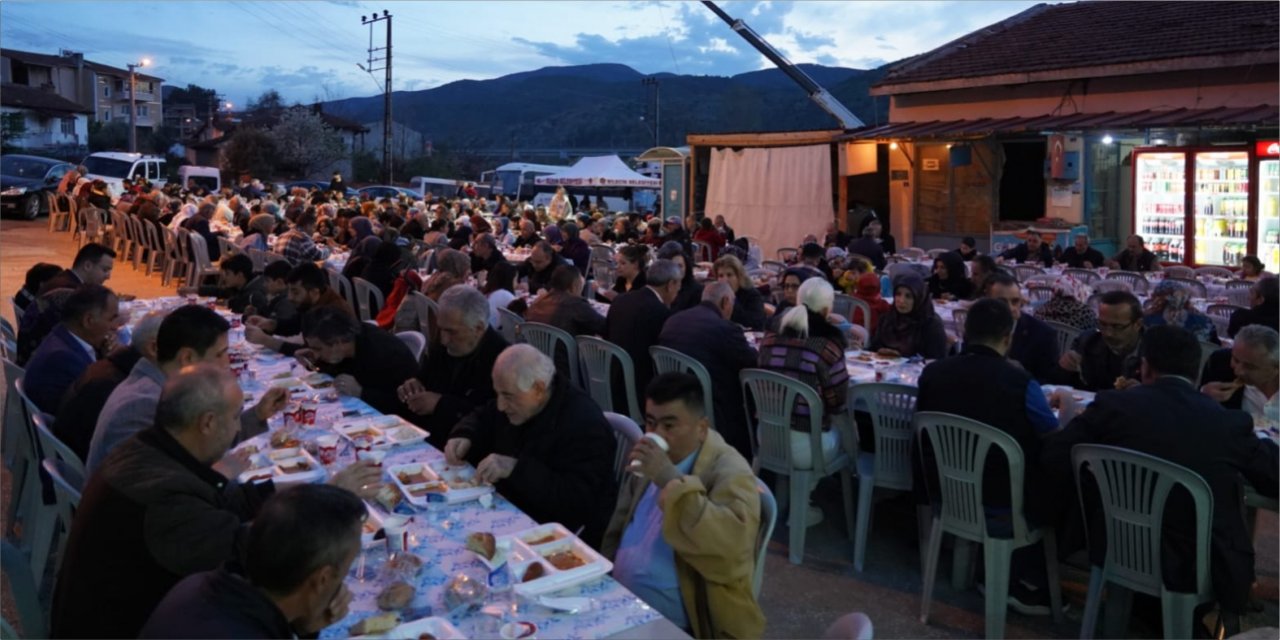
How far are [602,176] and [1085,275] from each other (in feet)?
57.6

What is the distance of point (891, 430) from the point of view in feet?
15.2

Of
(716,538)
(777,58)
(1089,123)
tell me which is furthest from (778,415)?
(777,58)

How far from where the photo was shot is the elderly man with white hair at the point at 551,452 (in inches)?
132

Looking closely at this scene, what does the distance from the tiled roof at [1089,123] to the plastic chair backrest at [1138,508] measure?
28.9 feet

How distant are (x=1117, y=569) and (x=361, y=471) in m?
2.65

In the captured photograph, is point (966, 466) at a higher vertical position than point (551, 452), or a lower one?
lower

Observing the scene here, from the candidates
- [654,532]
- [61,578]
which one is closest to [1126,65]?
[654,532]

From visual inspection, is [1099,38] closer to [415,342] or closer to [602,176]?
[415,342]

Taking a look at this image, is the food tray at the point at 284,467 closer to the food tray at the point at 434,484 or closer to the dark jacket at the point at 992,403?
the food tray at the point at 434,484

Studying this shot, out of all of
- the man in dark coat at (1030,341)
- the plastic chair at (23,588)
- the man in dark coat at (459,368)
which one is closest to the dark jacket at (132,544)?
the plastic chair at (23,588)

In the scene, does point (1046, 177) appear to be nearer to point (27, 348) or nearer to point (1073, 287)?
point (1073, 287)

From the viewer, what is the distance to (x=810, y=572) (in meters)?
4.66

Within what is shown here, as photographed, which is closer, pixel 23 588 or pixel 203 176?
pixel 23 588

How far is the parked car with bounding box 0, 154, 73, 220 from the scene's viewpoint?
77.8 feet
